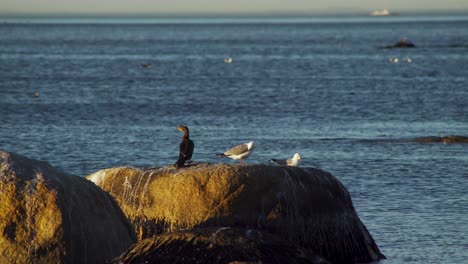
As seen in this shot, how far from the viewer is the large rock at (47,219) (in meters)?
12.0

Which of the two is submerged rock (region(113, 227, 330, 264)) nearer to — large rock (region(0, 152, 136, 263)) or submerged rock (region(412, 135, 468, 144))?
large rock (region(0, 152, 136, 263))

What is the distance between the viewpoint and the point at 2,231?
12.0 metres

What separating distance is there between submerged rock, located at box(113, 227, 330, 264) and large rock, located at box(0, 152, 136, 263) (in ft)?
1.52

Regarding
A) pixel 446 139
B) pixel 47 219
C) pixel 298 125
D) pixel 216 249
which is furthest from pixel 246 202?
pixel 298 125

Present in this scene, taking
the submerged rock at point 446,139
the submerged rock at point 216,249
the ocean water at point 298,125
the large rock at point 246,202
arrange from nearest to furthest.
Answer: the submerged rock at point 216,249
the large rock at point 246,202
the ocean water at point 298,125
the submerged rock at point 446,139

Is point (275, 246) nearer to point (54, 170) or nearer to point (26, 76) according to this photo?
point (54, 170)

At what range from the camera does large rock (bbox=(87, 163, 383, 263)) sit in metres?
14.1

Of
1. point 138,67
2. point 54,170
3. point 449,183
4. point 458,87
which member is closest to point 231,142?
point 449,183

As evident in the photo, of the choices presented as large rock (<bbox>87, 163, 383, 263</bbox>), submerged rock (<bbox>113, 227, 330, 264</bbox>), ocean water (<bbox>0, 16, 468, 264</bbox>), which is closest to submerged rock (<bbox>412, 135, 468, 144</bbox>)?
ocean water (<bbox>0, 16, 468, 264</bbox>)

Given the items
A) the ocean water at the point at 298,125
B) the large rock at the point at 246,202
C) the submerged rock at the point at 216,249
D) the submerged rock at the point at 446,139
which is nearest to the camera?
the submerged rock at the point at 216,249

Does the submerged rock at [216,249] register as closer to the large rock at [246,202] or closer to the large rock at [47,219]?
the large rock at [47,219]

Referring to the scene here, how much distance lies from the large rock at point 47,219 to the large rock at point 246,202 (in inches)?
71.3

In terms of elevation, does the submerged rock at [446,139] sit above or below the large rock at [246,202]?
below

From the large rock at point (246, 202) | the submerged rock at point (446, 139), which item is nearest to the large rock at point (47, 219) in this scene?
the large rock at point (246, 202)
